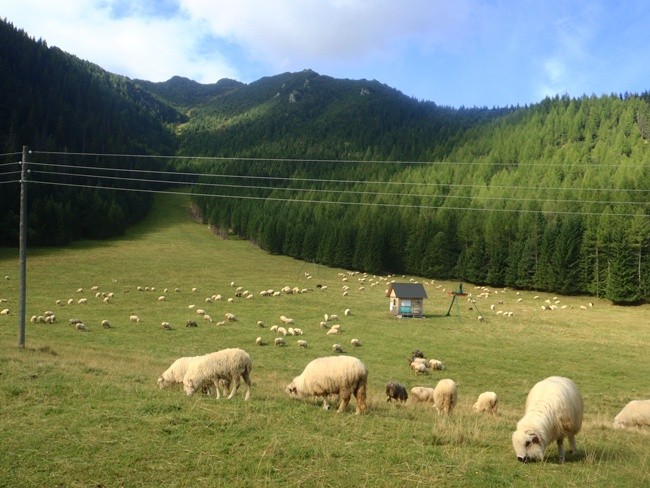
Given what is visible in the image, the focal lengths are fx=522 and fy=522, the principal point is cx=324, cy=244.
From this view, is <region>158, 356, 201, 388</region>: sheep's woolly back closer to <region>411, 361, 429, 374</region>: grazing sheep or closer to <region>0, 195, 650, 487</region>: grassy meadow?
<region>0, 195, 650, 487</region>: grassy meadow

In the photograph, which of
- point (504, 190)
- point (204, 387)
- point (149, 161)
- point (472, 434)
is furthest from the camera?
point (149, 161)

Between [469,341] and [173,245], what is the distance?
63.8 metres

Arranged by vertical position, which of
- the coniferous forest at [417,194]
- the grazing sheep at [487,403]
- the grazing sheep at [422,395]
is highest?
the coniferous forest at [417,194]

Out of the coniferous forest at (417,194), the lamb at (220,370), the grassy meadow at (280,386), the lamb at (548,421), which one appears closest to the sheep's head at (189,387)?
the lamb at (220,370)

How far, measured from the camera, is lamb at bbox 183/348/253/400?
14.7 m

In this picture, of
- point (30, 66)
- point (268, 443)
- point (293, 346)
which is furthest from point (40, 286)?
point (30, 66)

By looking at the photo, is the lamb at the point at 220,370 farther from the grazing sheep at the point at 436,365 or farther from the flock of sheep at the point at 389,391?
the grazing sheep at the point at 436,365

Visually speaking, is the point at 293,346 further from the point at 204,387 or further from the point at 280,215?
the point at 280,215

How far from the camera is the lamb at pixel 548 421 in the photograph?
9625 mm

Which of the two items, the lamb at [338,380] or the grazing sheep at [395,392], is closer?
the lamb at [338,380]

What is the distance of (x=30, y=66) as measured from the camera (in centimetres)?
13912

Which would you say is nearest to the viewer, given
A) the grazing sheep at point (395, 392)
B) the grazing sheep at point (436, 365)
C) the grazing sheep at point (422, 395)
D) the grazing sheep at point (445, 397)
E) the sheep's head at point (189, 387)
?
the sheep's head at point (189, 387)

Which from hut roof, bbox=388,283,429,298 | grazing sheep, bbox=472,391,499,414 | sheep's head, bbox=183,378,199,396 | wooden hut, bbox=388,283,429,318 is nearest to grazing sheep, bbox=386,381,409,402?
grazing sheep, bbox=472,391,499,414

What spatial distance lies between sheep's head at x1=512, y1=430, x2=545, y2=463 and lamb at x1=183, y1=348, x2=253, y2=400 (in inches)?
297
